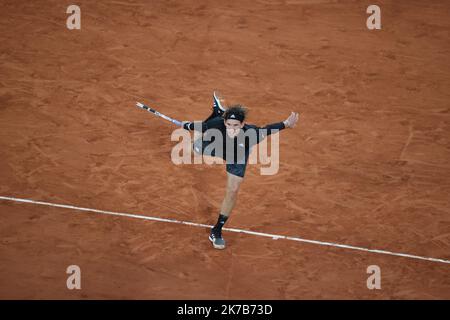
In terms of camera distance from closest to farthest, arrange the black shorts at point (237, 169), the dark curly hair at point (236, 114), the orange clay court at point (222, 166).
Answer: the dark curly hair at point (236, 114) → the black shorts at point (237, 169) → the orange clay court at point (222, 166)

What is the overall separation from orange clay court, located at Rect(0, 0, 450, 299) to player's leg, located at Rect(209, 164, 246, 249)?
169 millimetres

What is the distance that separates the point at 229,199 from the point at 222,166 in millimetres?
2018

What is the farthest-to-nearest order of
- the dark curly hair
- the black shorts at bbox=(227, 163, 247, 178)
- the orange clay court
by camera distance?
the orange clay court < the black shorts at bbox=(227, 163, 247, 178) < the dark curly hair

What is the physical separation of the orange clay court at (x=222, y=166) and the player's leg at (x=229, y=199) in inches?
6.7

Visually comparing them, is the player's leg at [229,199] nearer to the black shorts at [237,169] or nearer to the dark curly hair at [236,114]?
the black shorts at [237,169]

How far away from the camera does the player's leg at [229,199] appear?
10.1 m

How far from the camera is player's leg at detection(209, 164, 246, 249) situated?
10133 mm

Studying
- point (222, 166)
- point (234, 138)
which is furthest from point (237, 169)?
point (222, 166)

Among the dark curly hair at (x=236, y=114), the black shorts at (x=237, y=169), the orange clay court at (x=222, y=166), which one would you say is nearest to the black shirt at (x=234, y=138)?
the black shorts at (x=237, y=169)

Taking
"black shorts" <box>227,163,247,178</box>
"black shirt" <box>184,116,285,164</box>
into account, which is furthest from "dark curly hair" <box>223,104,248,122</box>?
"black shorts" <box>227,163,247,178</box>

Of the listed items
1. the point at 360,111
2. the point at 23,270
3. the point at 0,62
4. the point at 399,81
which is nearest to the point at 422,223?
the point at 360,111

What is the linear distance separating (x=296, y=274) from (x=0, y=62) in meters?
7.81

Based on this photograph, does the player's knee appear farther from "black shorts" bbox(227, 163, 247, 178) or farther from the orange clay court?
the orange clay court

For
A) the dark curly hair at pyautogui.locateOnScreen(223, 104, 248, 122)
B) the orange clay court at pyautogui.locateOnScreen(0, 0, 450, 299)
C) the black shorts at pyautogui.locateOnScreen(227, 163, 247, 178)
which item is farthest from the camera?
the orange clay court at pyautogui.locateOnScreen(0, 0, 450, 299)
